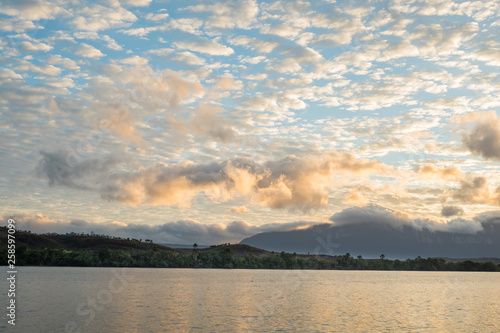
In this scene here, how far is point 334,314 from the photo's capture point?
105m

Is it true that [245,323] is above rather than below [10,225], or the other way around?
below

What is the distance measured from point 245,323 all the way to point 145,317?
788 inches

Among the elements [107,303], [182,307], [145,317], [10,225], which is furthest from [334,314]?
[10,225]

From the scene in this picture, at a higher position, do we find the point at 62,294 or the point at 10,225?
the point at 10,225

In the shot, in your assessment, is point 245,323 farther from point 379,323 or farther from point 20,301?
point 20,301

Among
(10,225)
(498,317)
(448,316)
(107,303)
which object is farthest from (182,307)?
(498,317)

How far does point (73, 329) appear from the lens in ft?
240

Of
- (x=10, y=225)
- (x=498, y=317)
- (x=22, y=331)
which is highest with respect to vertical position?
(x=10, y=225)

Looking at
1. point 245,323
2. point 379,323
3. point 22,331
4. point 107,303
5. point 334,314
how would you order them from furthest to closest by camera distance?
point 107,303, point 334,314, point 379,323, point 245,323, point 22,331

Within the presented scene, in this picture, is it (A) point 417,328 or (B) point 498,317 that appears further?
(B) point 498,317

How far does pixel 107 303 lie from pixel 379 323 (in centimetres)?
6515

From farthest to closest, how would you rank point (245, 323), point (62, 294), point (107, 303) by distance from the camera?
1. point (62, 294)
2. point (107, 303)
3. point (245, 323)

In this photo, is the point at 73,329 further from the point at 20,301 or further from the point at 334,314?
the point at 334,314

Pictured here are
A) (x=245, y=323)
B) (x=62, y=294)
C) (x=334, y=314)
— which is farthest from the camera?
(x=62, y=294)
